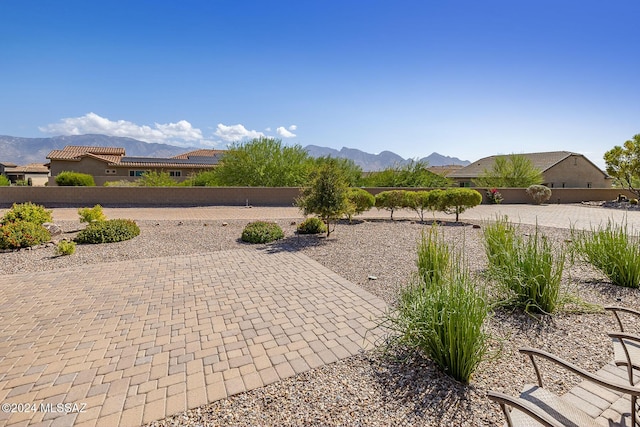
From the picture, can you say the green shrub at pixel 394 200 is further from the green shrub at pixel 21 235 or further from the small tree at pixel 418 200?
the green shrub at pixel 21 235

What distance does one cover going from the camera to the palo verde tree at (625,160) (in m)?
23.5

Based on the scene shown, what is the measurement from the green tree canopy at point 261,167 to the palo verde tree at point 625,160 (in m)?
23.7

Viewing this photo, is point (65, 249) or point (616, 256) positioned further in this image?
point (65, 249)

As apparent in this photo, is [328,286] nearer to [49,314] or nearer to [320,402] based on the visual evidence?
[320,402]

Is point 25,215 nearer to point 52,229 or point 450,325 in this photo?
point 52,229

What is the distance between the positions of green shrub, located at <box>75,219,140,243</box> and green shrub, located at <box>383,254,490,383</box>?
878 centimetres

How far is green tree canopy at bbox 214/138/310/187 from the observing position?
75.4 feet

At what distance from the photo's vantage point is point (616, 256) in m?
5.40

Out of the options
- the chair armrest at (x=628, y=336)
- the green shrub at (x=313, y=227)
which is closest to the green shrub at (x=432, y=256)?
the chair armrest at (x=628, y=336)

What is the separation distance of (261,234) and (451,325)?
7195 millimetres

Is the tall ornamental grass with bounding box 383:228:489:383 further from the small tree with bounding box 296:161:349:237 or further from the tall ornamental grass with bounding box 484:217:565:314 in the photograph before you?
the small tree with bounding box 296:161:349:237

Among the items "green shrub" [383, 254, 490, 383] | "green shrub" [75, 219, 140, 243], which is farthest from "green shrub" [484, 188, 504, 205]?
"green shrub" [383, 254, 490, 383]

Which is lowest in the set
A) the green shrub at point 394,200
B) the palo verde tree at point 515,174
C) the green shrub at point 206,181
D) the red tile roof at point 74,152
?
the green shrub at point 394,200

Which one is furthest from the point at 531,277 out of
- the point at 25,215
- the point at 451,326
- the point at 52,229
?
the point at 25,215
